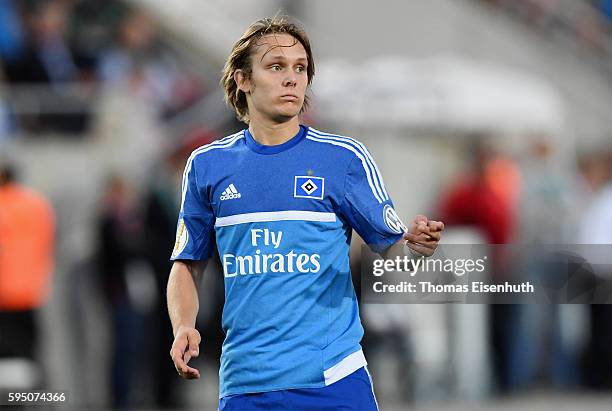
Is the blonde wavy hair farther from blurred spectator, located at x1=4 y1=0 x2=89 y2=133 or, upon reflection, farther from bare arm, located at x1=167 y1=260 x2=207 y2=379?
blurred spectator, located at x1=4 y1=0 x2=89 y2=133

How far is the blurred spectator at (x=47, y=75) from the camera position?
14.5 metres

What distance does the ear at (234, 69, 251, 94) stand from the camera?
18.6 feet

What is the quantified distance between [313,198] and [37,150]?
9.54m

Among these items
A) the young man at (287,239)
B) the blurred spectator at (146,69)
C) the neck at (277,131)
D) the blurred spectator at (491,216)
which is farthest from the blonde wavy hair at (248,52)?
the blurred spectator at (146,69)

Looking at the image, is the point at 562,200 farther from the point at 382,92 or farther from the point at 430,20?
the point at 430,20

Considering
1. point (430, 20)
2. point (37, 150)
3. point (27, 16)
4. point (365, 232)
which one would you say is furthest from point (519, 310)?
point (430, 20)

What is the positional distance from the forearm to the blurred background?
19.6 ft

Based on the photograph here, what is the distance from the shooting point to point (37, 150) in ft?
47.8

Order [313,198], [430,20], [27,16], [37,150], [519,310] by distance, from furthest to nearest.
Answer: [430,20]
[27,16]
[37,150]
[519,310]
[313,198]

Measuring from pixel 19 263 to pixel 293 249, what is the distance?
7739mm

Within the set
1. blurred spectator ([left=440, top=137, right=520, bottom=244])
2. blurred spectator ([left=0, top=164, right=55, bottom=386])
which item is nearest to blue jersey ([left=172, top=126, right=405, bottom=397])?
blurred spectator ([left=0, top=164, right=55, bottom=386])

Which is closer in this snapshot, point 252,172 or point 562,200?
point 252,172

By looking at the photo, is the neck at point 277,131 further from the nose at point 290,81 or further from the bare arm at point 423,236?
the bare arm at point 423,236

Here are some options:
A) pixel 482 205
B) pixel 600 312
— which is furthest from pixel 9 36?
pixel 600 312
